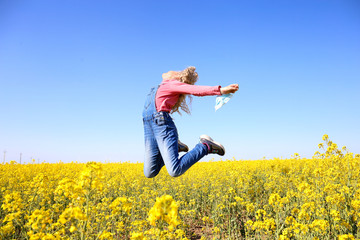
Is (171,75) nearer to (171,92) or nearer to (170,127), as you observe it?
(171,92)

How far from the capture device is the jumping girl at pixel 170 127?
3111 millimetres

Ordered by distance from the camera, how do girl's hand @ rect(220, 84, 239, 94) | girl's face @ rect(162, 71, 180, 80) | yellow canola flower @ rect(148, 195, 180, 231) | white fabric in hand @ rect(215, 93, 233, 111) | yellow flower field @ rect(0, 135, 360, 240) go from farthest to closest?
girl's face @ rect(162, 71, 180, 80), white fabric in hand @ rect(215, 93, 233, 111), girl's hand @ rect(220, 84, 239, 94), yellow flower field @ rect(0, 135, 360, 240), yellow canola flower @ rect(148, 195, 180, 231)

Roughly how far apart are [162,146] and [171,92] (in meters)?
0.77

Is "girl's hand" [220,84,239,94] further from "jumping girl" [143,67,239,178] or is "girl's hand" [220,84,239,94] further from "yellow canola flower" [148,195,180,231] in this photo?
"yellow canola flower" [148,195,180,231]

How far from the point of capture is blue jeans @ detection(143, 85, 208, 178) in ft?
10.3

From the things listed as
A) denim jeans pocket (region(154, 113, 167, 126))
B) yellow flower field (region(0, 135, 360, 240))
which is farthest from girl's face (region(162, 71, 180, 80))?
yellow flower field (region(0, 135, 360, 240))


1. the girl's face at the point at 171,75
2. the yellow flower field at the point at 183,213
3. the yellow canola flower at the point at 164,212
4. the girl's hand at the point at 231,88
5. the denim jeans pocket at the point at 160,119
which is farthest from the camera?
the girl's face at the point at 171,75

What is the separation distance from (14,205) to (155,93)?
91.4 inches

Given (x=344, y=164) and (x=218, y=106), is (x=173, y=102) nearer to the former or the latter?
(x=218, y=106)

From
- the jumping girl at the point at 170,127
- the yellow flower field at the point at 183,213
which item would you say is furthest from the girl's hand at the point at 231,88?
the yellow flower field at the point at 183,213

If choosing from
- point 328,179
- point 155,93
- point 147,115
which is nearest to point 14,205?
point 147,115

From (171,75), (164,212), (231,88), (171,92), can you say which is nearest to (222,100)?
(231,88)

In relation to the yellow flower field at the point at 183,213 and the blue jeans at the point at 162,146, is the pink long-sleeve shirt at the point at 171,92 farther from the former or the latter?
the yellow flower field at the point at 183,213

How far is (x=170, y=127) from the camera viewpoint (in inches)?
130
